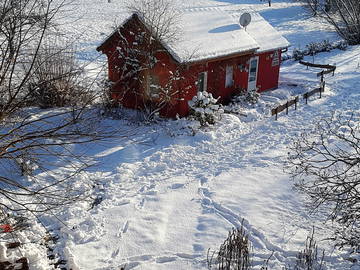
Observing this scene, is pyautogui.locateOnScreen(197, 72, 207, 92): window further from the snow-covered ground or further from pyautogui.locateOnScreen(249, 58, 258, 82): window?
pyautogui.locateOnScreen(249, 58, 258, 82): window

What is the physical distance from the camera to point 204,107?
14.0 metres

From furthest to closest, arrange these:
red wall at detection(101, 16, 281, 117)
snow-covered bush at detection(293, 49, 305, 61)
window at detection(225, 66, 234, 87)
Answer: snow-covered bush at detection(293, 49, 305, 61)
window at detection(225, 66, 234, 87)
red wall at detection(101, 16, 281, 117)

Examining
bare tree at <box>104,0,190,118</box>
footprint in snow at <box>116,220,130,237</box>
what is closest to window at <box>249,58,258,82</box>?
bare tree at <box>104,0,190,118</box>

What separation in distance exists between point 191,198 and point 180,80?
6.00 meters

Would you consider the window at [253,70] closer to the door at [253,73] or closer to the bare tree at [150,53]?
the door at [253,73]

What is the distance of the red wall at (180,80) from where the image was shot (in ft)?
48.2

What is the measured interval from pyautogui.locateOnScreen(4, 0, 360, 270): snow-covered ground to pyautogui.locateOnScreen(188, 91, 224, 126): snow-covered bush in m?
0.40

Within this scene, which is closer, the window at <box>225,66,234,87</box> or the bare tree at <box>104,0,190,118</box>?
the bare tree at <box>104,0,190,118</box>

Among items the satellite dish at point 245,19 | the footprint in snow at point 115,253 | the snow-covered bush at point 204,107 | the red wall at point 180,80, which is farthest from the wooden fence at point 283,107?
the footprint in snow at point 115,253

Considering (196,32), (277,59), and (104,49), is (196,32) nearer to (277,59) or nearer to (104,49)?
(104,49)

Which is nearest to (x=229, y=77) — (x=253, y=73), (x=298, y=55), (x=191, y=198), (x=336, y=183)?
(x=253, y=73)

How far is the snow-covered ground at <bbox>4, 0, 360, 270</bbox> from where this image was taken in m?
7.54

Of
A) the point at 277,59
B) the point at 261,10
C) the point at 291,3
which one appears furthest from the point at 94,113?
the point at 291,3

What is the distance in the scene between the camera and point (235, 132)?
1407 centimetres
